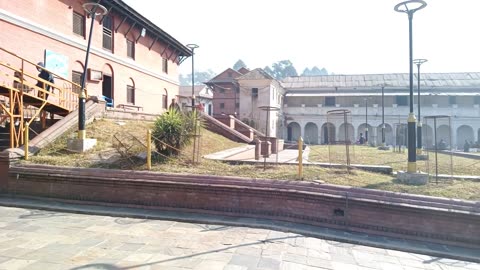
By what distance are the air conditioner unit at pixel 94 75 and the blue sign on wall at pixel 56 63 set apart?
1.51 meters

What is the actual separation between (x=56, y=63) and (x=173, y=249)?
11958 mm

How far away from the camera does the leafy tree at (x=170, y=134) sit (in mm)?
8016

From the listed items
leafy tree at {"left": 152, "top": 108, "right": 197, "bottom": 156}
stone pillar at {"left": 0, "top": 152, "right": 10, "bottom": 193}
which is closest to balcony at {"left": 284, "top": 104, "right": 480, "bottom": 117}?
leafy tree at {"left": 152, "top": 108, "right": 197, "bottom": 156}

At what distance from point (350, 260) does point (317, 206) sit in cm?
145

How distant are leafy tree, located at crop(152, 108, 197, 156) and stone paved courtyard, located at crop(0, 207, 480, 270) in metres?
2.86

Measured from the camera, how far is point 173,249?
4.36m

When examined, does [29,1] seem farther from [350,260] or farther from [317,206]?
[350,260]

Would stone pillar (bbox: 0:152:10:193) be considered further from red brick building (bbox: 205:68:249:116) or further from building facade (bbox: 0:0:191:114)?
red brick building (bbox: 205:68:249:116)

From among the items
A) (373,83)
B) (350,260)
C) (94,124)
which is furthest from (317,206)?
(373,83)

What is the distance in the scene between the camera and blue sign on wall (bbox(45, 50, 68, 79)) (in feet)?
40.8

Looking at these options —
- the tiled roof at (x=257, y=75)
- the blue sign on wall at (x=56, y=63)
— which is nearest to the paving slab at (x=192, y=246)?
the blue sign on wall at (x=56, y=63)

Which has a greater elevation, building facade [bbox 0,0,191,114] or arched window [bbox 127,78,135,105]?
building facade [bbox 0,0,191,114]

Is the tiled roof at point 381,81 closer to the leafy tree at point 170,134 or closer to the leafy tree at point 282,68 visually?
the leafy tree at point 170,134

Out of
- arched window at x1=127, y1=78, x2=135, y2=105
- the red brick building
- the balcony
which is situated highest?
the red brick building
